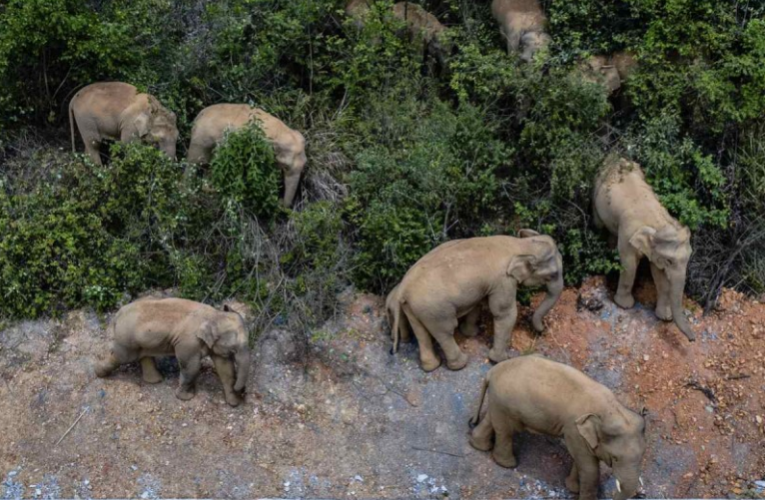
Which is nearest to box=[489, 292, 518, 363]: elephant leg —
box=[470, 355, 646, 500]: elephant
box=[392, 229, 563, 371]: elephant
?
box=[392, 229, 563, 371]: elephant

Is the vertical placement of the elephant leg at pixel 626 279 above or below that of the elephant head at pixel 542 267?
below

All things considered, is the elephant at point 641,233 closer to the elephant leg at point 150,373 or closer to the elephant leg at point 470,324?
the elephant leg at point 470,324

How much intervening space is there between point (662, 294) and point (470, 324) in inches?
79.9

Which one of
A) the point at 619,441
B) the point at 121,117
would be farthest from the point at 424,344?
the point at 121,117

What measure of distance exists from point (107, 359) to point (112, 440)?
853 mm

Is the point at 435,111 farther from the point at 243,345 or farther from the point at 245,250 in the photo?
the point at 243,345

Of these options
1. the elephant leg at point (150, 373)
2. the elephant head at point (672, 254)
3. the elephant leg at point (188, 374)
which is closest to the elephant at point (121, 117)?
the elephant leg at point (150, 373)

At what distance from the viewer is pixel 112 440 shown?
32.2ft

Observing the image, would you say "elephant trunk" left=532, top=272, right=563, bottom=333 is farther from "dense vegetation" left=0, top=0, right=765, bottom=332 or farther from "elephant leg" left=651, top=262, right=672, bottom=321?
"elephant leg" left=651, top=262, right=672, bottom=321

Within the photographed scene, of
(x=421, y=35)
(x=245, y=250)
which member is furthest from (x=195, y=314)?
(x=421, y=35)

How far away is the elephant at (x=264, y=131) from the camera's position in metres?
11.6

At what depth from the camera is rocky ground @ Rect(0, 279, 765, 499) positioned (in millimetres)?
9523

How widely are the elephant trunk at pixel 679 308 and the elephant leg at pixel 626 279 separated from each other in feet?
1.62

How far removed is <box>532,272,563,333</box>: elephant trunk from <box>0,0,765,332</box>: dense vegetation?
75 centimetres
